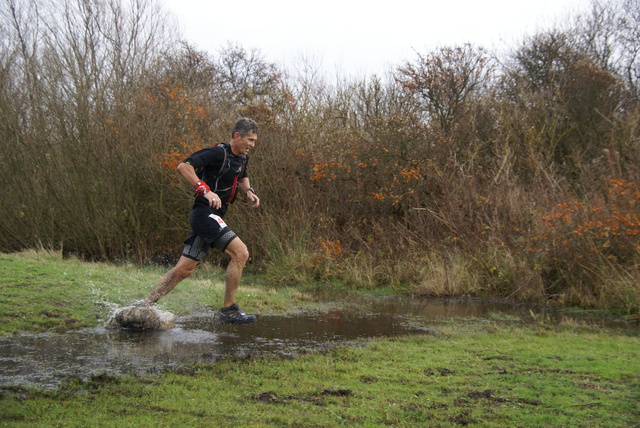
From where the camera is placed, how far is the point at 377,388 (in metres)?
5.06

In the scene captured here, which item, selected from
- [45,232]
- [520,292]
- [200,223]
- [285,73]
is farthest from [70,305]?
[285,73]

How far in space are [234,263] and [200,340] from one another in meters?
1.04

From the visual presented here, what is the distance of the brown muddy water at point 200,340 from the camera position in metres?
5.34

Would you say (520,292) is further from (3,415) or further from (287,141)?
(3,415)

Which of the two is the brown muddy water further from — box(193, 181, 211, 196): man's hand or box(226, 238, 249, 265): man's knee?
box(193, 181, 211, 196): man's hand

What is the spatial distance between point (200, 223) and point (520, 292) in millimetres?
6711

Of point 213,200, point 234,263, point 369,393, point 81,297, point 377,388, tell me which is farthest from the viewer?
point 81,297

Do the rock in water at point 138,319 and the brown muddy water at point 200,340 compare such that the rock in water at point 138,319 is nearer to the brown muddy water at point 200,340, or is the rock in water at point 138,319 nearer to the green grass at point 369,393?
the brown muddy water at point 200,340

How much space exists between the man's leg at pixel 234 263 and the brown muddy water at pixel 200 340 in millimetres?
413

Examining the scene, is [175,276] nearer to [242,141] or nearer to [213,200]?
[213,200]

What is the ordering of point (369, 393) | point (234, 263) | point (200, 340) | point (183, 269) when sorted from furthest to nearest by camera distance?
point (234, 263) < point (183, 269) < point (200, 340) < point (369, 393)

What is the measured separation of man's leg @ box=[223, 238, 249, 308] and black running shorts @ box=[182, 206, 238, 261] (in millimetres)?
82

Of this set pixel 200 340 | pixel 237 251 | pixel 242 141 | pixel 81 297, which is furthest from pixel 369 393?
pixel 81 297

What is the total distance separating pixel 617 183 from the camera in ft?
37.2
